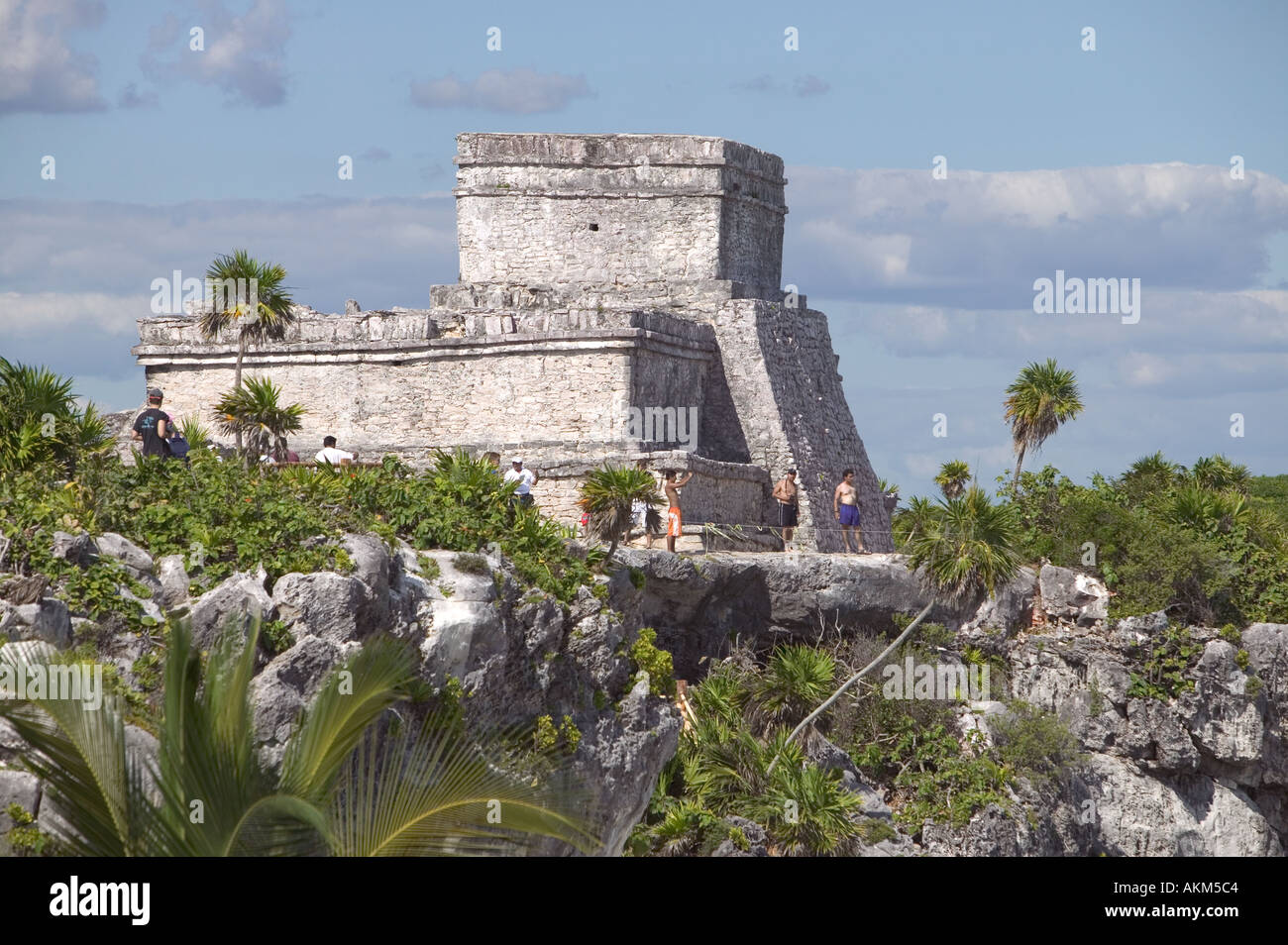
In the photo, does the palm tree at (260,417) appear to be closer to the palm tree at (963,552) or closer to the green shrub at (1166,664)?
the palm tree at (963,552)

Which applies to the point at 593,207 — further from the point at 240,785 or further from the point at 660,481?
the point at 240,785

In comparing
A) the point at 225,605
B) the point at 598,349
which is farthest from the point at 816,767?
the point at 225,605

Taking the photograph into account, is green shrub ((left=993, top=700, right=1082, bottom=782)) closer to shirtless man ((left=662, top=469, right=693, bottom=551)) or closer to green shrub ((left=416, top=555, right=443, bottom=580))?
shirtless man ((left=662, top=469, right=693, bottom=551))

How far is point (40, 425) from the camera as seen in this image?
15.6m

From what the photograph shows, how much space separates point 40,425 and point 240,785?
295 inches

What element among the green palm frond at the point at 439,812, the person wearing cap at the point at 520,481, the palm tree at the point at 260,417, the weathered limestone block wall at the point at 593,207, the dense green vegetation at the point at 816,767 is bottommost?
the dense green vegetation at the point at 816,767

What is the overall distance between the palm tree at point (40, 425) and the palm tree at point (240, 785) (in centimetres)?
496

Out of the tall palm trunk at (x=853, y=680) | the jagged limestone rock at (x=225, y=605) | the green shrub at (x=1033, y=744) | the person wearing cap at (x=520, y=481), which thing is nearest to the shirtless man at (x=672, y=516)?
the person wearing cap at (x=520, y=481)

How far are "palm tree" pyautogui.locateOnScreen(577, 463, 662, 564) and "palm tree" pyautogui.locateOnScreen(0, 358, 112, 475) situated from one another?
14.8ft

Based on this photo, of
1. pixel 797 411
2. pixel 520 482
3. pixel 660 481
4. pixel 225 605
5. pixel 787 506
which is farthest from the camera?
pixel 797 411

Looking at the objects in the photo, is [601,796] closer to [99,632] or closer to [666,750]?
[666,750]

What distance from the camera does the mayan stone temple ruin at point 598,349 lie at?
21.8 m

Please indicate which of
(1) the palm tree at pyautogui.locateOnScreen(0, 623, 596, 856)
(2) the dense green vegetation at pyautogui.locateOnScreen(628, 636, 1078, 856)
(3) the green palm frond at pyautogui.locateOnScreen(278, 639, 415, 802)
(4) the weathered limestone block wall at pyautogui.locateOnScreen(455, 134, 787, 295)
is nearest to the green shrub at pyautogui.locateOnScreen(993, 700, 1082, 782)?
(2) the dense green vegetation at pyautogui.locateOnScreen(628, 636, 1078, 856)

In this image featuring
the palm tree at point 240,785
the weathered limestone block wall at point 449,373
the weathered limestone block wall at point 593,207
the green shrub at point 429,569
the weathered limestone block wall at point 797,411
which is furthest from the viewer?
the weathered limestone block wall at point 593,207
